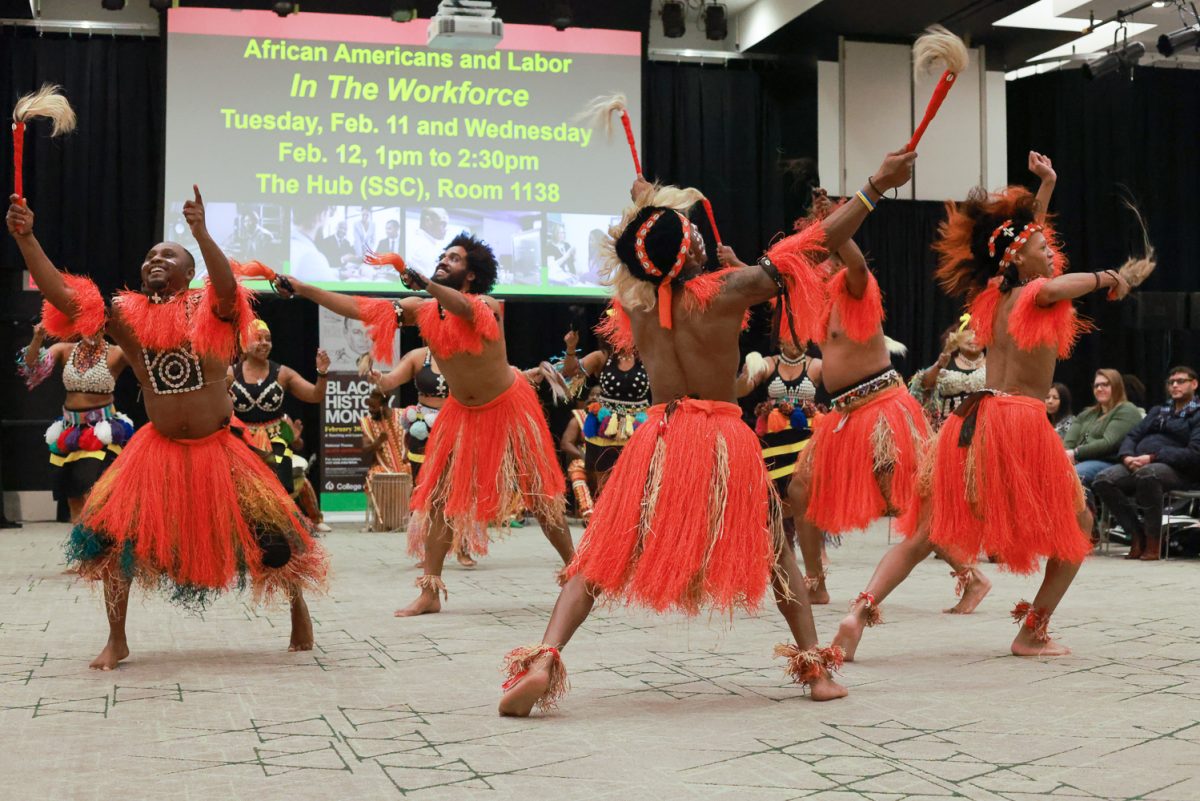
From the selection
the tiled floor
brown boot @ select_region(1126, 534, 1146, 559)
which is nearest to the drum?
the tiled floor

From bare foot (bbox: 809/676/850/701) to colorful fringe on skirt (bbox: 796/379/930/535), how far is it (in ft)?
4.89

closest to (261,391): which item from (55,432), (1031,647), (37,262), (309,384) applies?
(309,384)

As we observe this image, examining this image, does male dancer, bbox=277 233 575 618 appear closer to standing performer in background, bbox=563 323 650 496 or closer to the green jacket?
standing performer in background, bbox=563 323 650 496

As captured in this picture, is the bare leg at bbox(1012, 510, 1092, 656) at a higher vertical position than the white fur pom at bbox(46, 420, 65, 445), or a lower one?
lower

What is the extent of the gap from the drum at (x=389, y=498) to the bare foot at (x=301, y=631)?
212 inches

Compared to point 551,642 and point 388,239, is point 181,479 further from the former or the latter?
point 388,239

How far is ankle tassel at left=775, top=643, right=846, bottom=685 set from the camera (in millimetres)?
Result: 3420

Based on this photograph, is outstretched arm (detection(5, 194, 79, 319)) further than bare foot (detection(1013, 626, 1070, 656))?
No

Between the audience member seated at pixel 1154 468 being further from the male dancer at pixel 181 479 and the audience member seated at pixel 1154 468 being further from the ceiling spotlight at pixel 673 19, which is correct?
the male dancer at pixel 181 479

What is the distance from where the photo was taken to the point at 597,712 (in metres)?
3.34

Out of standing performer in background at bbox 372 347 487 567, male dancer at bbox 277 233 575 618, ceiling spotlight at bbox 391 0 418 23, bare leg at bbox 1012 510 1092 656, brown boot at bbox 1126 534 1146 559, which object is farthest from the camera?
ceiling spotlight at bbox 391 0 418 23

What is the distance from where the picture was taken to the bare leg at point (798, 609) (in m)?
3.41

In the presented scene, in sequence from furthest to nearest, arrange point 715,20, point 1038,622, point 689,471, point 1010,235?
point 715,20
point 1010,235
point 1038,622
point 689,471

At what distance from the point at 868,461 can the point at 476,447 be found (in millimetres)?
1513
